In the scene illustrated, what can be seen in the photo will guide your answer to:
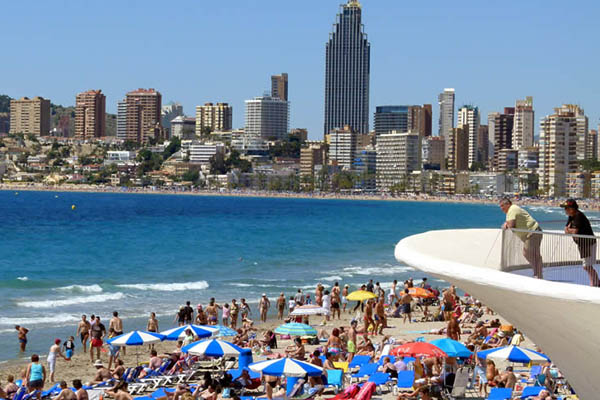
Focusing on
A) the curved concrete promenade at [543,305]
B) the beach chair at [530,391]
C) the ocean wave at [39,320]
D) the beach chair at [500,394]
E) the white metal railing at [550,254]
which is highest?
the white metal railing at [550,254]

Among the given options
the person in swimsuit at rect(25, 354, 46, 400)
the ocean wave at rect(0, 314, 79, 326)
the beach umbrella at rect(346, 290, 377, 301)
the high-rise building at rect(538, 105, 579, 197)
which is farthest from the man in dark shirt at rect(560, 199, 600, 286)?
the high-rise building at rect(538, 105, 579, 197)

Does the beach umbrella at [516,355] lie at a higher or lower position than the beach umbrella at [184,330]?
higher

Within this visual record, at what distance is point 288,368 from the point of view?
14711 millimetres

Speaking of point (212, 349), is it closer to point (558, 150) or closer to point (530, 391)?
point (530, 391)

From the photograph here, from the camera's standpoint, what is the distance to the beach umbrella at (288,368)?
48.1 feet

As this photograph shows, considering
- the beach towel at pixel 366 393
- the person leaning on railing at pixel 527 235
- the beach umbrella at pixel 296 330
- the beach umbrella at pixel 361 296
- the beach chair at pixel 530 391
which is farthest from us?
the beach umbrella at pixel 361 296

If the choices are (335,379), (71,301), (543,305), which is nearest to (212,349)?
(335,379)

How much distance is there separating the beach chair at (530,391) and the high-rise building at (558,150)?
589 ft

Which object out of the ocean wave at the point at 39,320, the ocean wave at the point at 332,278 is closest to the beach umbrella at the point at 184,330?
the ocean wave at the point at 39,320

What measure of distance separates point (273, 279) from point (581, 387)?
31884mm

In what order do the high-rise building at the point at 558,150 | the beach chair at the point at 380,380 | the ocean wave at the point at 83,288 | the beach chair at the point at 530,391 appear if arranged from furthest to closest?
the high-rise building at the point at 558,150, the ocean wave at the point at 83,288, the beach chair at the point at 380,380, the beach chair at the point at 530,391

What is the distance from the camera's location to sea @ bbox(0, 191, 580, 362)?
93.3ft

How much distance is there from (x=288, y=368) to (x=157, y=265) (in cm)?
3531

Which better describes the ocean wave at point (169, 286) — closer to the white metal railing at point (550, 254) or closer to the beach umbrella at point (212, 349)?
the beach umbrella at point (212, 349)
